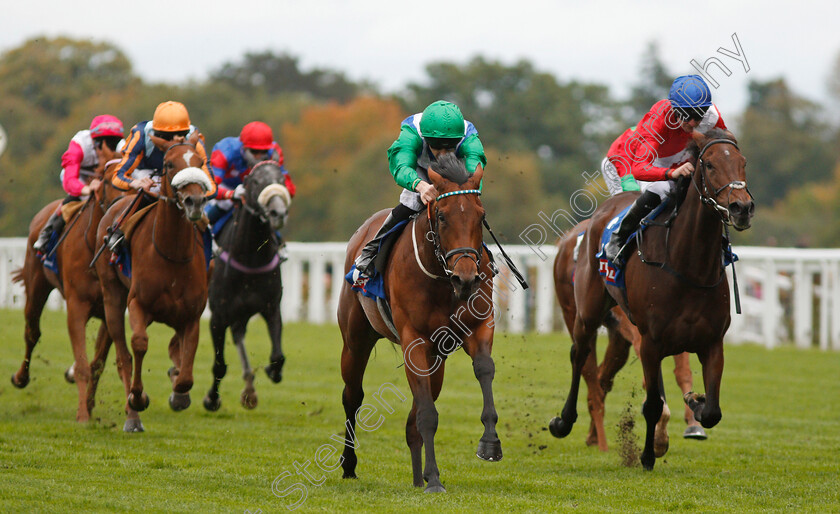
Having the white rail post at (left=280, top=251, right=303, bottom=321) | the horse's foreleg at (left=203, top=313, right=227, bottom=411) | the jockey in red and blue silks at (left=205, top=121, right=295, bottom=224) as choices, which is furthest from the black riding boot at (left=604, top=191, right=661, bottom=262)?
the white rail post at (left=280, top=251, right=303, bottom=321)

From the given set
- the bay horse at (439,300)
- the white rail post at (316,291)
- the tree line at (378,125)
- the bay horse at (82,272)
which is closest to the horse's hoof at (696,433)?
the bay horse at (439,300)

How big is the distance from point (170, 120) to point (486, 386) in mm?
3684

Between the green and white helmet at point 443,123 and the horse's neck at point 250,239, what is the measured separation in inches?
144

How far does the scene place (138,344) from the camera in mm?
7688

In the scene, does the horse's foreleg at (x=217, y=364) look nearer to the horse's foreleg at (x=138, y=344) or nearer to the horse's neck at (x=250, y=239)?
the horse's neck at (x=250, y=239)

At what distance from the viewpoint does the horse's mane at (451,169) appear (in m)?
5.67

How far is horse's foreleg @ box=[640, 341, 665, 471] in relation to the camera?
677 cm

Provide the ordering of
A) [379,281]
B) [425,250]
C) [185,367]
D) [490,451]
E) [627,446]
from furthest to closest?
[185,367], [627,446], [379,281], [425,250], [490,451]

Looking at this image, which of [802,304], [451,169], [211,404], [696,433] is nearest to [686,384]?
[696,433]

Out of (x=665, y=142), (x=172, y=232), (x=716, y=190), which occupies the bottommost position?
(x=172, y=232)

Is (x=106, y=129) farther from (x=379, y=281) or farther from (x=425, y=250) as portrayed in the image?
(x=425, y=250)

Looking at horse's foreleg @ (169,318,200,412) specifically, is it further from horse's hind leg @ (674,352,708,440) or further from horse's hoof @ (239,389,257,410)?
horse's hind leg @ (674,352,708,440)

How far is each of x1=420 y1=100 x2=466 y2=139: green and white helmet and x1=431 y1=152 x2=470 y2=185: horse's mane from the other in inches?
13.5

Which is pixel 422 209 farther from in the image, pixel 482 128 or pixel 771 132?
pixel 771 132
